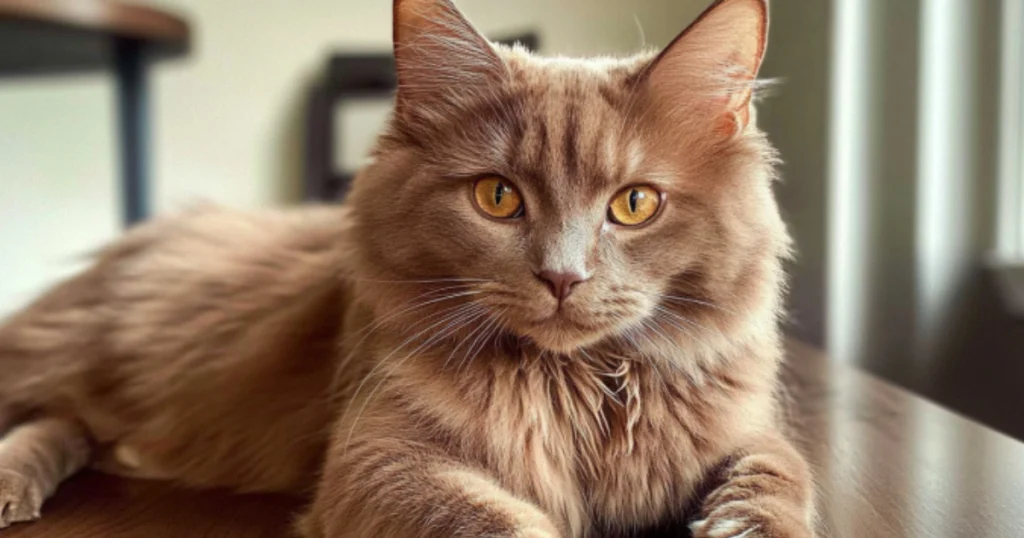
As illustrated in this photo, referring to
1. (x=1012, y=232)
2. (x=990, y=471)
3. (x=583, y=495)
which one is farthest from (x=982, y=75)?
(x=583, y=495)

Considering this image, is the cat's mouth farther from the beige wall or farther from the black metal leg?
the beige wall

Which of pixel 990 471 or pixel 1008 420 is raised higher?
pixel 990 471

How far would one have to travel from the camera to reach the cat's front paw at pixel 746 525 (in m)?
0.85

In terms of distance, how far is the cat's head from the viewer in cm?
92

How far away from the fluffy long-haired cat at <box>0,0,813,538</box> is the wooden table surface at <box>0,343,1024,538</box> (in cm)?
7

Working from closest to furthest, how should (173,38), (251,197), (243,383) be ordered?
1. (243,383)
2. (173,38)
3. (251,197)

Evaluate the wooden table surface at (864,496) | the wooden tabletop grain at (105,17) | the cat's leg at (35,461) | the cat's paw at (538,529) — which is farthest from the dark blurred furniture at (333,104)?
the cat's paw at (538,529)

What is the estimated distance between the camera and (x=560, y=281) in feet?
2.90

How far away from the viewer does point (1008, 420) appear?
188 centimetres

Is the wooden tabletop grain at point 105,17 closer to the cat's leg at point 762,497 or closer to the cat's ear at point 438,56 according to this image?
the cat's ear at point 438,56

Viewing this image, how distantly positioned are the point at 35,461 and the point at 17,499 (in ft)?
0.33

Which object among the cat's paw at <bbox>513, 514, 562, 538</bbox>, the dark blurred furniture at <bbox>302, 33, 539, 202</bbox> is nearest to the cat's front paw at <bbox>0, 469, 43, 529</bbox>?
the cat's paw at <bbox>513, 514, 562, 538</bbox>

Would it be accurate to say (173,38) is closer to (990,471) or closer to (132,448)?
(132,448)

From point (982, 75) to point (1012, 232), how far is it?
353 millimetres
